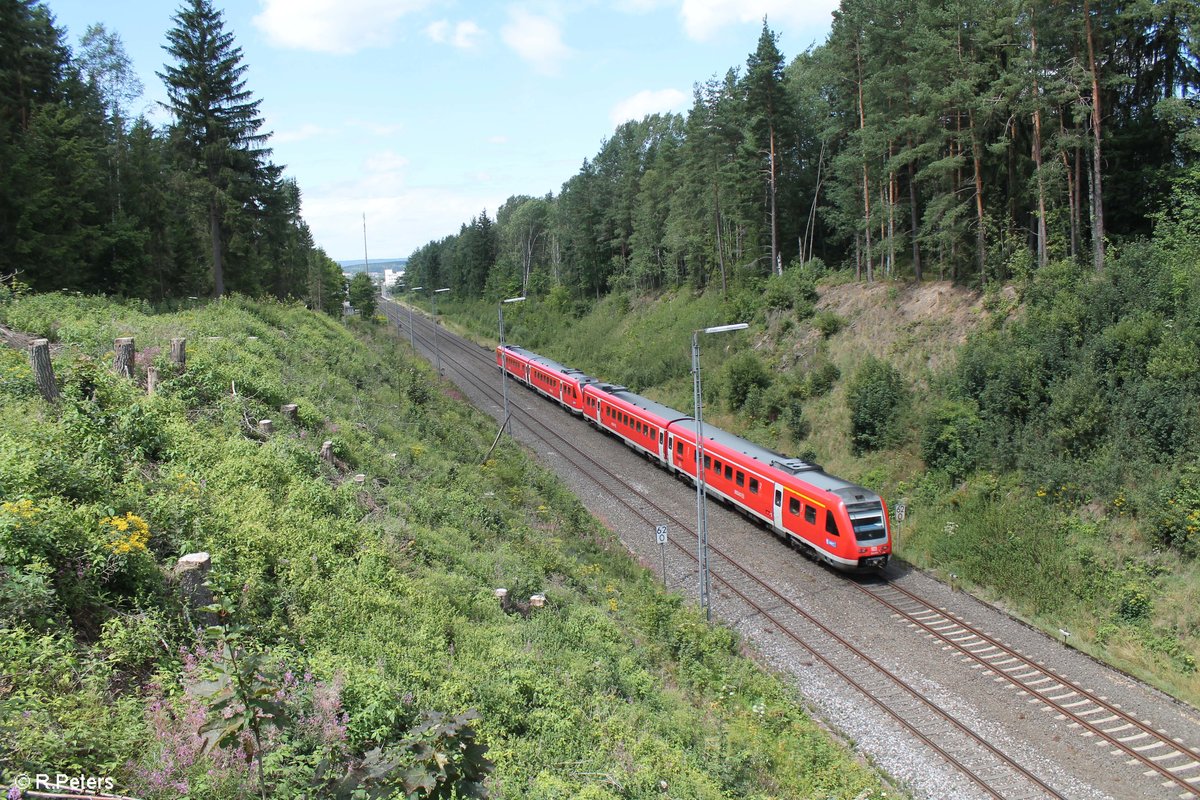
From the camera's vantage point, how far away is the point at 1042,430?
65.8 ft

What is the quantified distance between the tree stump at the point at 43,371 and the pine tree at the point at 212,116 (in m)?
22.1

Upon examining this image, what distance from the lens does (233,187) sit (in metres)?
30.9

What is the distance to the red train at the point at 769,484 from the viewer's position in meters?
18.1

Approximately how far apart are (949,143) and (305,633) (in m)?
30.3

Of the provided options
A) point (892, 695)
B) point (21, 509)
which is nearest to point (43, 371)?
point (21, 509)

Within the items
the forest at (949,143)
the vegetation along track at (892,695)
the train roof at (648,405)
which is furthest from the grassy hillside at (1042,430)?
the vegetation along track at (892,695)

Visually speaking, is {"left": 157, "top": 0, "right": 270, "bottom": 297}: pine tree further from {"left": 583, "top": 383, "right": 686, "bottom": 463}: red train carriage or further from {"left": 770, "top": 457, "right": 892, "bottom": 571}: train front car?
{"left": 770, "top": 457, "right": 892, "bottom": 571}: train front car

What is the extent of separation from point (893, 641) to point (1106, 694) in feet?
12.7

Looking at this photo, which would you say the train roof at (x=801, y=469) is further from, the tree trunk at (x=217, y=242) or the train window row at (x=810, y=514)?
the tree trunk at (x=217, y=242)

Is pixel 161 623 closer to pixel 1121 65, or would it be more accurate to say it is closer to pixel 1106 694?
pixel 1106 694

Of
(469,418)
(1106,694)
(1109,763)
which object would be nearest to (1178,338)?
(1106,694)

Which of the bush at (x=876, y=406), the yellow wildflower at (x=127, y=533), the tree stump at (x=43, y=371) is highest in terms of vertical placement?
the tree stump at (x=43, y=371)

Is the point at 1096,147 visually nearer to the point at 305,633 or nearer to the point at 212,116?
the point at 305,633

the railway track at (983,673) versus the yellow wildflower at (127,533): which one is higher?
the yellow wildflower at (127,533)
